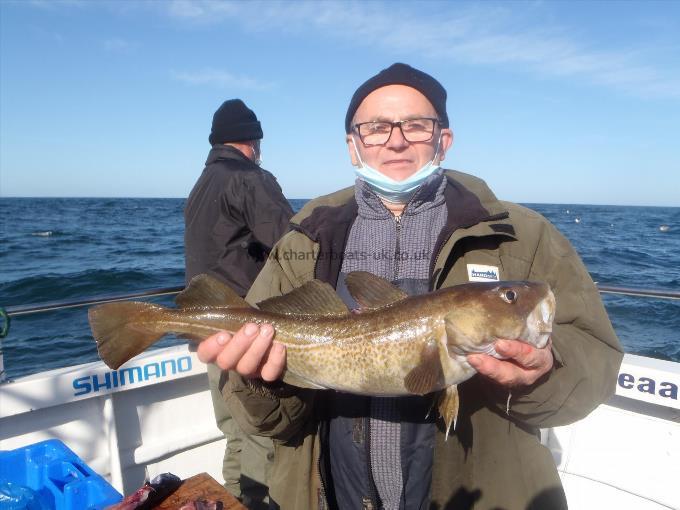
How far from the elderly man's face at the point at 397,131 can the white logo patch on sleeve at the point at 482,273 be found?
671mm

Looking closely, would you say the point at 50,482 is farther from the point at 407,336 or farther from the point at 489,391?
the point at 489,391

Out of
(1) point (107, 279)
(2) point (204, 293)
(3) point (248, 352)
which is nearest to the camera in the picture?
(3) point (248, 352)

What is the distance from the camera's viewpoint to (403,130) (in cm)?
301

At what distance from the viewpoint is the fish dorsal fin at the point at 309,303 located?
9.12 ft

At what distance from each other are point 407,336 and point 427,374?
0.22 meters

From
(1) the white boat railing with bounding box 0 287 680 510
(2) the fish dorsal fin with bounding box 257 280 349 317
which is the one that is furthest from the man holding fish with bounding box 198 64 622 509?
(1) the white boat railing with bounding box 0 287 680 510

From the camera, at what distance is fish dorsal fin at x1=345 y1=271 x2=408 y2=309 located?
2656 mm

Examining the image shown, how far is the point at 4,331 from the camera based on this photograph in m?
4.17

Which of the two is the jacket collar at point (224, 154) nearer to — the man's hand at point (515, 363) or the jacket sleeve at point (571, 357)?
the jacket sleeve at point (571, 357)

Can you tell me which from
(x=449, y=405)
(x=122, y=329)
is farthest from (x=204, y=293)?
(x=449, y=405)

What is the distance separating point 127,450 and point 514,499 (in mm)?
3823

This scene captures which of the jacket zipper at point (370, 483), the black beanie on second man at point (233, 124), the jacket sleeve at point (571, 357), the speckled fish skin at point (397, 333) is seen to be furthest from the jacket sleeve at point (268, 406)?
the black beanie on second man at point (233, 124)

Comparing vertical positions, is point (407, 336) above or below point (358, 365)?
above

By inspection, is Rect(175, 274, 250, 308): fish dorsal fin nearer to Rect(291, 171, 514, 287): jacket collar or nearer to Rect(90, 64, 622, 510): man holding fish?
Rect(90, 64, 622, 510): man holding fish
